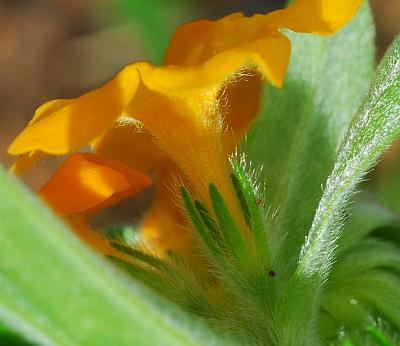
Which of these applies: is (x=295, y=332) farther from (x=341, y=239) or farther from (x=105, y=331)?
(x=105, y=331)

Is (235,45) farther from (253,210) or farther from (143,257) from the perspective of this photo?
(143,257)

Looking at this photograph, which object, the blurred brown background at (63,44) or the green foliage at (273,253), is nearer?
the green foliage at (273,253)

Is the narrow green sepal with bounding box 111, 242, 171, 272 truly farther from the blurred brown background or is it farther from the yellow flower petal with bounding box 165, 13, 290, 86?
the blurred brown background

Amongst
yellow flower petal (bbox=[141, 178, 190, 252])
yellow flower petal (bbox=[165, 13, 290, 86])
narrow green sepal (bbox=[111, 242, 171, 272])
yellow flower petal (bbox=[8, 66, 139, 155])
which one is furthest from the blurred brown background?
yellow flower petal (bbox=[8, 66, 139, 155])

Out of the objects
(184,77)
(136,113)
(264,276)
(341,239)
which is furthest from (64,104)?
(341,239)

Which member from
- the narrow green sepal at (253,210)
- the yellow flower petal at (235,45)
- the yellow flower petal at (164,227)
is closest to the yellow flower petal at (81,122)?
the yellow flower petal at (235,45)

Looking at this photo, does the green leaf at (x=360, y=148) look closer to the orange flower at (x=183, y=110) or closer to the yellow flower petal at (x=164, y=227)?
the orange flower at (x=183, y=110)

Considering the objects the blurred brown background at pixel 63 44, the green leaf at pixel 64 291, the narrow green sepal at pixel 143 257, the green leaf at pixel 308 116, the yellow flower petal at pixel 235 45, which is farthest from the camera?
the blurred brown background at pixel 63 44
